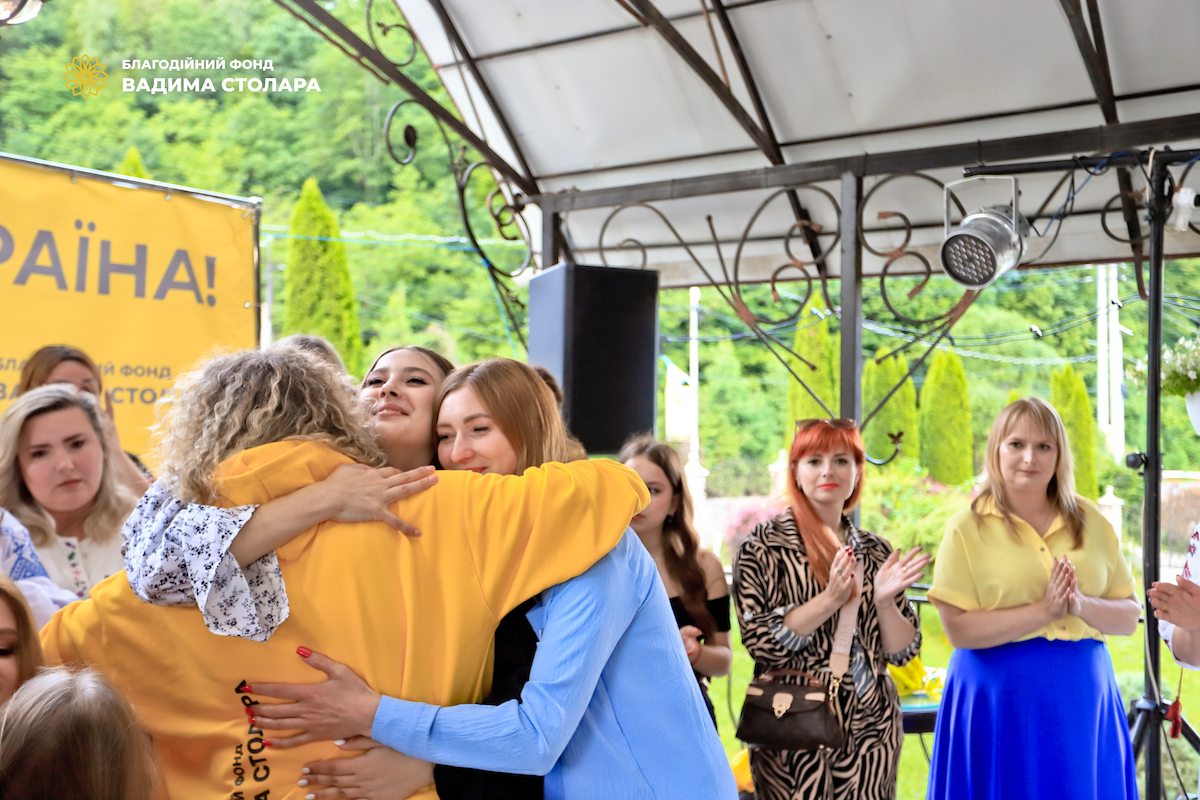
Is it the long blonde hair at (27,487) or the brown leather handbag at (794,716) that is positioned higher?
the long blonde hair at (27,487)

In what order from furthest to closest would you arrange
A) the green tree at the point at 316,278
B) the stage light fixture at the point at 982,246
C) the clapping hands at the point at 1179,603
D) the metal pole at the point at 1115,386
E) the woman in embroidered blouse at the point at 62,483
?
the metal pole at the point at 1115,386 → the green tree at the point at 316,278 → the stage light fixture at the point at 982,246 → the woman in embroidered blouse at the point at 62,483 → the clapping hands at the point at 1179,603

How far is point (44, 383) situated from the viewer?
2740 mm

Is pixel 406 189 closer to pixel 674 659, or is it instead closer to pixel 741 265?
pixel 741 265

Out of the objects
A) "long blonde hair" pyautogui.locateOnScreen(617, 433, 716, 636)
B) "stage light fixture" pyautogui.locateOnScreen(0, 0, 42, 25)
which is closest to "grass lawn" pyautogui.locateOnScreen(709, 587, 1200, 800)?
"long blonde hair" pyautogui.locateOnScreen(617, 433, 716, 636)

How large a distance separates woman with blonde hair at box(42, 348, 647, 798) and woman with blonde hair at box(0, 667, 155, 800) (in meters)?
0.16

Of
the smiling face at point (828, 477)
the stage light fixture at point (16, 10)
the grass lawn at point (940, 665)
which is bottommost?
the grass lawn at point (940, 665)

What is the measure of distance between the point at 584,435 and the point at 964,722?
164 centimetres

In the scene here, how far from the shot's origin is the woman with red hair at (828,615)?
2480 millimetres

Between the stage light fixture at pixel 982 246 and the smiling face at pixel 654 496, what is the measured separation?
117 cm

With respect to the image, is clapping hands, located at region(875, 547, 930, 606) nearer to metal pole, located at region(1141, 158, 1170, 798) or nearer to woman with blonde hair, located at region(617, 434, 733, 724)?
woman with blonde hair, located at region(617, 434, 733, 724)

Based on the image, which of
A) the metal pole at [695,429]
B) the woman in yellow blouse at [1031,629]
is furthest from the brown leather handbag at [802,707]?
the metal pole at [695,429]

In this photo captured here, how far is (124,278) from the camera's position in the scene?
3111 millimetres

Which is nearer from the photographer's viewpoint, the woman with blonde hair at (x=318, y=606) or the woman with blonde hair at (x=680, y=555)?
the woman with blonde hair at (x=318, y=606)

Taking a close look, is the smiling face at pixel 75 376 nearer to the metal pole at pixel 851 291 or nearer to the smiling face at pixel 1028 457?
the metal pole at pixel 851 291
